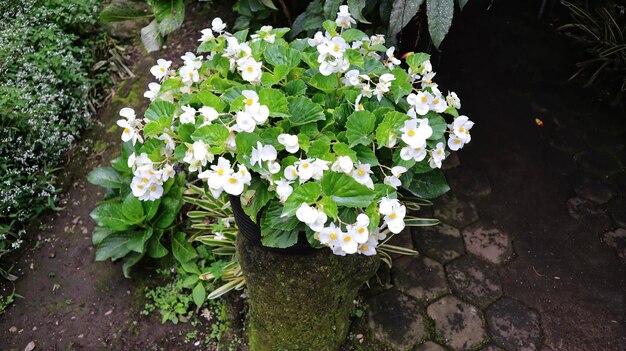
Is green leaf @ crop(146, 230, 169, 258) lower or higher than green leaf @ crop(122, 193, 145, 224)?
lower

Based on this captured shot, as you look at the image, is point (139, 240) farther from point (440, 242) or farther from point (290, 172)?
point (440, 242)

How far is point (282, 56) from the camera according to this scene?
141cm

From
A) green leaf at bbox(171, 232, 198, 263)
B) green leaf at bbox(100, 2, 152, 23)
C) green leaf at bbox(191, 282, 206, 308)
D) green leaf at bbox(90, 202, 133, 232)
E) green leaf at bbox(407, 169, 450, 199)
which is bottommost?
green leaf at bbox(191, 282, 206, 308)

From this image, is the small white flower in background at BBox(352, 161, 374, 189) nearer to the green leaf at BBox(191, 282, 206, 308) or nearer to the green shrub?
the green leaf at BBox(191, 282, 206, 308)

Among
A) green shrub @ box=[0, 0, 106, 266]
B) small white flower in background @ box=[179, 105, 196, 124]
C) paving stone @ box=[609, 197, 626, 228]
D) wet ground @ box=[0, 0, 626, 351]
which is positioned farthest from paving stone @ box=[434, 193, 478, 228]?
green shrub @ box=[0, 0, 106, 266]

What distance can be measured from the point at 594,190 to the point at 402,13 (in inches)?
59.9

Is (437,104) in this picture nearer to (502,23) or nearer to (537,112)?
(537,112)

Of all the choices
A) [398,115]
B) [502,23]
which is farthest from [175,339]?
[502,23]

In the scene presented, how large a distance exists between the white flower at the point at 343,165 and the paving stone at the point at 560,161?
187 cm

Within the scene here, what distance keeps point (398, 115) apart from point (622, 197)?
182 centimetres

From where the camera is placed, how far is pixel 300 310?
168 centimetres

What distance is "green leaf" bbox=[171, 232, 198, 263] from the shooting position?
2.18 meters

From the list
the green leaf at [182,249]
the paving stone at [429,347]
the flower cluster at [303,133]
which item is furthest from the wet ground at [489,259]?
the flower cluster at [303,133]

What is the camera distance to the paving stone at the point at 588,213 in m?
2.39
